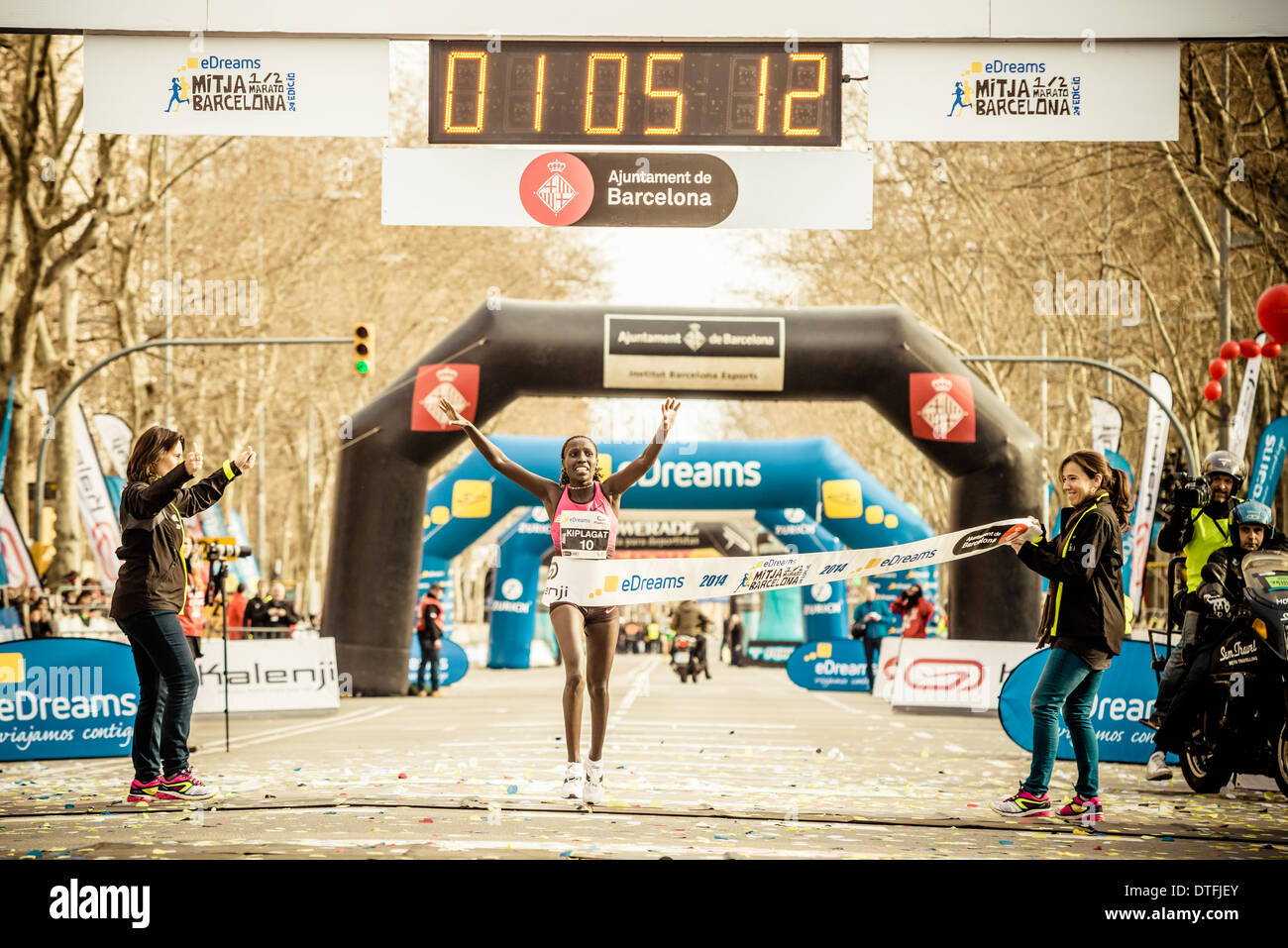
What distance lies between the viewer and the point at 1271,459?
16078 millimetres

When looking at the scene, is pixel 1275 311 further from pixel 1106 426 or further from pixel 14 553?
pixel 14 553

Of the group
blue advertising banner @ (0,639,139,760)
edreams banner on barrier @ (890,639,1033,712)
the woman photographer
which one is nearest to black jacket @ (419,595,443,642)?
edreams banner on barrier @ (890,639,1033,712)

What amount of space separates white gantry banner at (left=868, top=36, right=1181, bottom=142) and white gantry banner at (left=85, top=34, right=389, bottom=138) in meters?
3.21

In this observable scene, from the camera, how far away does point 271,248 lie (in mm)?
35031

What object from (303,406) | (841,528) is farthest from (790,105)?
(303,406)

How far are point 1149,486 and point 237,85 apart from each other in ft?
47.9

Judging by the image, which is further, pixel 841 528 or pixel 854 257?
pixel 854 257

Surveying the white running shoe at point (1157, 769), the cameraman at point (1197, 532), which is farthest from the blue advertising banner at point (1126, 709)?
the cameraman at point (1197, 532)

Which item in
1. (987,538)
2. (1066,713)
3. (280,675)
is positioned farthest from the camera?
(280,675)

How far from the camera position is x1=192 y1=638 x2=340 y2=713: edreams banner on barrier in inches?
653
